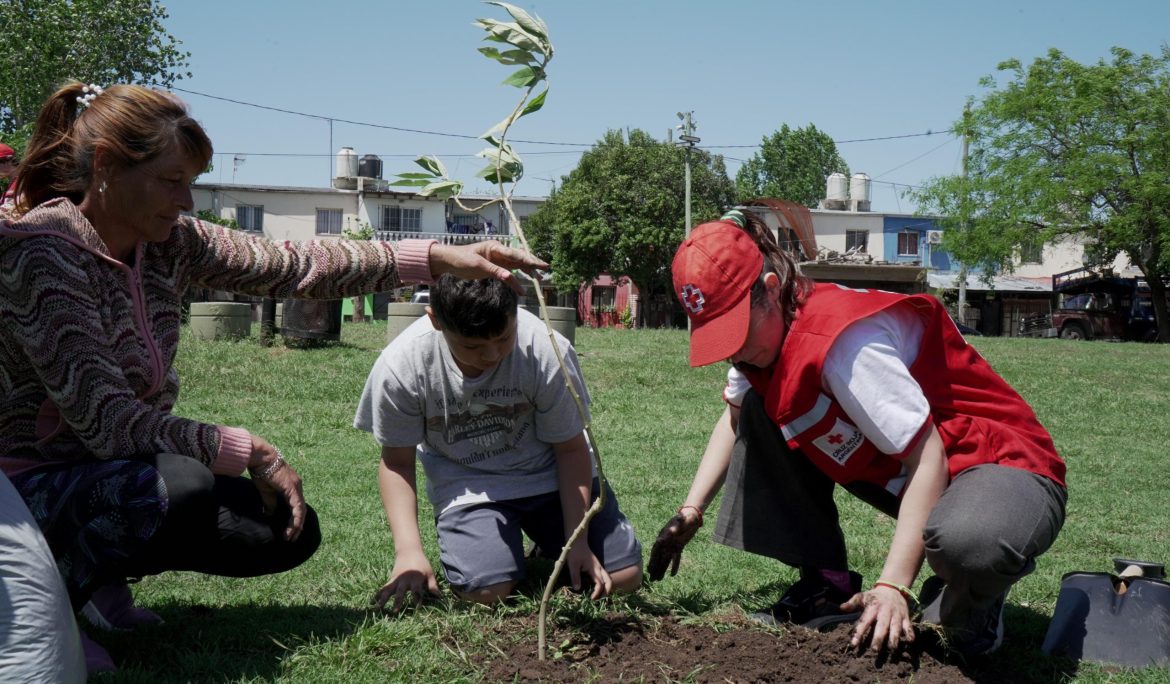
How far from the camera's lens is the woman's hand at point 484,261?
9.00 ft

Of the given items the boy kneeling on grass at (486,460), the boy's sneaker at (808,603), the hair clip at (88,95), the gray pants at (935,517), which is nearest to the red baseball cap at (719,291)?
the gray pants at (935,517)

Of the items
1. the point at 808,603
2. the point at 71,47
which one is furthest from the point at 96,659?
the point at 71,47

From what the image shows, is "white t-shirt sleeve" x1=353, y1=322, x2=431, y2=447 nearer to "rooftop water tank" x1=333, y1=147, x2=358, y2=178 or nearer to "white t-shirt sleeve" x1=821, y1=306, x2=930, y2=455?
"white t-shirt sleeve" x1=821, y1=306, x2=930, y2=455

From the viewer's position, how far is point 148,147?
8.13ft

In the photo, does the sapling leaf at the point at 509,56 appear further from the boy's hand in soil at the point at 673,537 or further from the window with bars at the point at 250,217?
the window with bars at the point at 250,217

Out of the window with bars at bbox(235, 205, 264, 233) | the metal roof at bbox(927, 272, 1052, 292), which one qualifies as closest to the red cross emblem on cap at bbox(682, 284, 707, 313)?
the metal roof at bbox(927, 272, 1052, 292)

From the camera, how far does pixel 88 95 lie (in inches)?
101

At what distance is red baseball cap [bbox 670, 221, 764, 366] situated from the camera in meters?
2.56

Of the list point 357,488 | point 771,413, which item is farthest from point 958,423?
point 357,488

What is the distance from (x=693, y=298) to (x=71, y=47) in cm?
3159

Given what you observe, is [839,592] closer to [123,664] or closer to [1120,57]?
[123,664]

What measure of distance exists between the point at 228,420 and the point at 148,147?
16.9 feet

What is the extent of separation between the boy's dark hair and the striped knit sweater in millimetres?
119

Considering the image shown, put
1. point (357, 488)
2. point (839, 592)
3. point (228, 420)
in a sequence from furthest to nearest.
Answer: point (228, 420) → point (357, 488) → point (839, 592)
